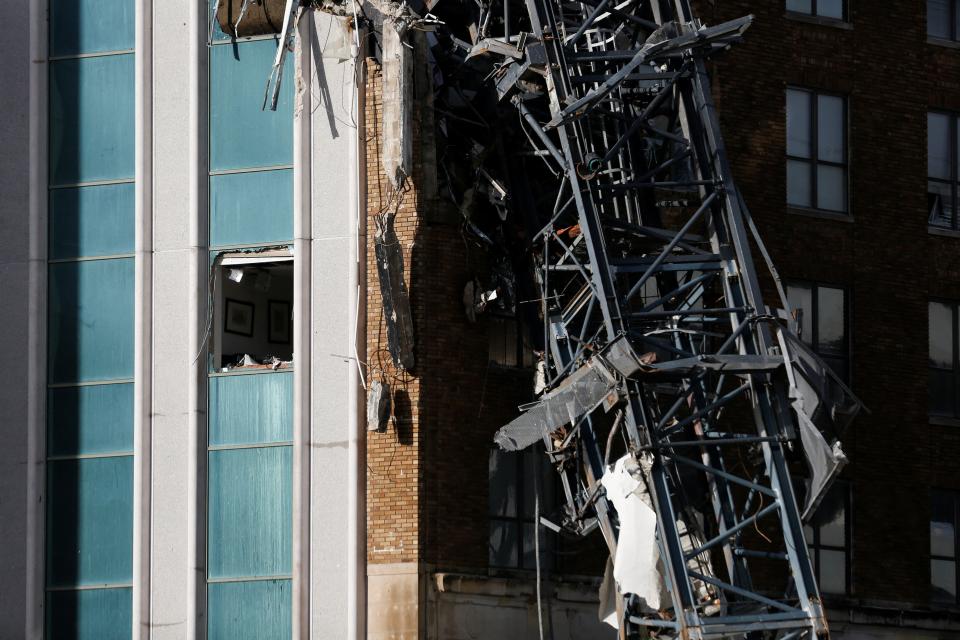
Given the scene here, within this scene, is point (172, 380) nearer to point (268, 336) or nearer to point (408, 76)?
point (268, 336)

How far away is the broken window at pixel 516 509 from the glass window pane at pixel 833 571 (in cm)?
529

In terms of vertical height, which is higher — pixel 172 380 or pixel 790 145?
pixel 790 145

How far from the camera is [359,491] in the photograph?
2741cm

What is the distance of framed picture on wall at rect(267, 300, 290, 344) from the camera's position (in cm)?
3095

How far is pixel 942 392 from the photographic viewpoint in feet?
109

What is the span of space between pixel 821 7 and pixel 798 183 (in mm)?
3310

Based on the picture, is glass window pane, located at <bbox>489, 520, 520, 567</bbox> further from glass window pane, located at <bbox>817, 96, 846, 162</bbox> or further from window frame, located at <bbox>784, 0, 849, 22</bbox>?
window frame, located at <bbox>784, 0, 849, 22</bbox>

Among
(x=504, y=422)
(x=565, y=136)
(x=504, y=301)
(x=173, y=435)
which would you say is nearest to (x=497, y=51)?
(x=565, y=136)

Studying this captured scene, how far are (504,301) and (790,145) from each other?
7.11 m

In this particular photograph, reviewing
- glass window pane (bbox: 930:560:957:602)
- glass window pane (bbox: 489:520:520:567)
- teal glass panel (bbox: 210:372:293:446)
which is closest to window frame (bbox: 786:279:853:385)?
glass window pane (bbox: 930:560:957:602)

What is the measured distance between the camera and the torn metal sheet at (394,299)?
90.8 ft

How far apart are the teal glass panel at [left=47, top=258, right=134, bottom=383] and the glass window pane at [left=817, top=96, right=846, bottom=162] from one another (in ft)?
41.0

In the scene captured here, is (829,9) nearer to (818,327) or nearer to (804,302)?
(804,302)

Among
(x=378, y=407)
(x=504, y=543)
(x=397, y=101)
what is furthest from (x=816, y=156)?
(x=378, y=407)
